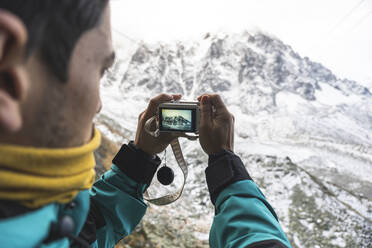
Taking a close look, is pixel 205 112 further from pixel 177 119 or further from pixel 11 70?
pixel 11 70

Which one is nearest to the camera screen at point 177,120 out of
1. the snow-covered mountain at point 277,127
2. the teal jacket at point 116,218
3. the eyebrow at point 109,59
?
the teal jacket at point 116,218

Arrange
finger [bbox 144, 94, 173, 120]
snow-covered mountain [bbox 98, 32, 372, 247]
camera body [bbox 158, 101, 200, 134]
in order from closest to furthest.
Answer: camera body [bbox 158, 101, 200, 134] → finger [bbox 144, 94, 173, 120] → snow-covered mountain [bbox 98, 32, 372, 247]

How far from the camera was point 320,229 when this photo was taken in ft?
15.9

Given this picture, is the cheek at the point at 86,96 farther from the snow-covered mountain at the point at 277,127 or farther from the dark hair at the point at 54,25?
the snow-covered mountain at the point at 277,127

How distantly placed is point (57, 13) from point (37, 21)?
0.05 meters

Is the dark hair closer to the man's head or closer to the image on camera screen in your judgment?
the man's head

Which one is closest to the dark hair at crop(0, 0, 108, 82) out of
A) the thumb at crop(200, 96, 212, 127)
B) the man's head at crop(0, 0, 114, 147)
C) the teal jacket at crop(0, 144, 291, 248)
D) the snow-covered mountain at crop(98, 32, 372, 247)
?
the man's head at crop(0, 0, 114, 147)

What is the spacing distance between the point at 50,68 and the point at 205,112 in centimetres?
79

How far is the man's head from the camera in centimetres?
41

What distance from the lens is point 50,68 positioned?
0.46 meters

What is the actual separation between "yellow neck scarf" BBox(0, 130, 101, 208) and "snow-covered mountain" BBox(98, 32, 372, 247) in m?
3.70

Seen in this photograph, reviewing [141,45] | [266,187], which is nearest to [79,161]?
[266,187]

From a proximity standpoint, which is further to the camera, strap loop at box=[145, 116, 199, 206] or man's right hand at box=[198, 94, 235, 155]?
strap loop at box=[145, 116, 199, 206]

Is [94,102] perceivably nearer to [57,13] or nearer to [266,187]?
[57,13]
